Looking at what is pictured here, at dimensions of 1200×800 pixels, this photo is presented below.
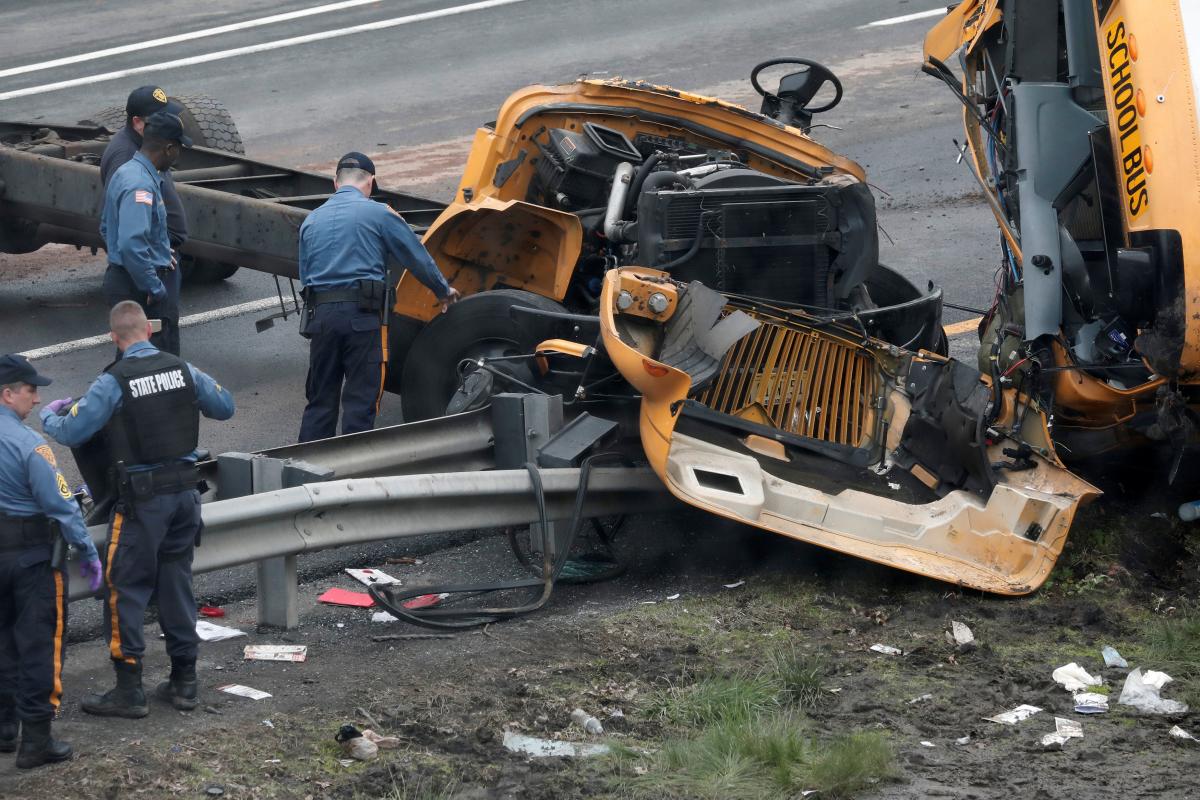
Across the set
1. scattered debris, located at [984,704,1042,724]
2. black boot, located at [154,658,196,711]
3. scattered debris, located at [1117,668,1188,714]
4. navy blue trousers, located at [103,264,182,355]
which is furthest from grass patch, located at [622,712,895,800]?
navy blue trousers, located at [103,264,182,355]

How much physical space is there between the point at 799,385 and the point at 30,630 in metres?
3.47

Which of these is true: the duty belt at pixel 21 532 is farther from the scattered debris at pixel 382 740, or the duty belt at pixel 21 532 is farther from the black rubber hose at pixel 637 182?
the black rubber hose at pixel 637 182

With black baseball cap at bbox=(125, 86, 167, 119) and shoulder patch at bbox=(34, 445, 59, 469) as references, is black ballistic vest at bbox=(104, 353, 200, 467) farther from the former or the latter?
black baseball cap at bbox=(125, 86, 167, 119)

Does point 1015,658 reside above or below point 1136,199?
below

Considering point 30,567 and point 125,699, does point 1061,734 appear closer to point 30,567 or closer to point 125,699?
point 125,699

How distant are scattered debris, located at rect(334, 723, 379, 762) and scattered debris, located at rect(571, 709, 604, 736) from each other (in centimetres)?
66

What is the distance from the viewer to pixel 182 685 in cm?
511

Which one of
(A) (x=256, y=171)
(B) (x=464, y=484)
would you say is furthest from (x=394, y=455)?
(A) (x=256, y=171)

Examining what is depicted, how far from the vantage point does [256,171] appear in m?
10.2

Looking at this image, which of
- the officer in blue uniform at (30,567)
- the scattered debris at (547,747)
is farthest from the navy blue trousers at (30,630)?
the scattered debris at (547,747)

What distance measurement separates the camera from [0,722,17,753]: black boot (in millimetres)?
4785

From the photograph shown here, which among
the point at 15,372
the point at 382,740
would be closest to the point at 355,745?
the point at 382,740

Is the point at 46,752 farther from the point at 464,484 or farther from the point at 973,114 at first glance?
the point at 973,114

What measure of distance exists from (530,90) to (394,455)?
239cm
